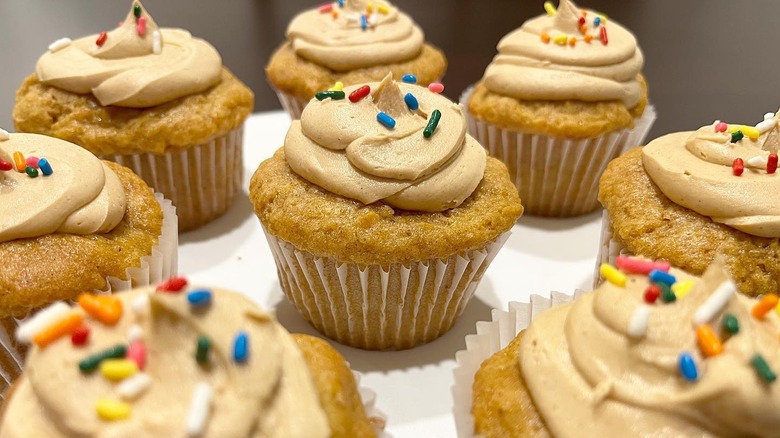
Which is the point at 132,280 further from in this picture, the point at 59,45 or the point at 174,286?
the point at 59,45

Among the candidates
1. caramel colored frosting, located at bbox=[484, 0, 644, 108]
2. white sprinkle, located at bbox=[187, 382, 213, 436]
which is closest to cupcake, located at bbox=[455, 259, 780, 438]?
white sprinkle, located at bbox=[187, 382, 213, 436]

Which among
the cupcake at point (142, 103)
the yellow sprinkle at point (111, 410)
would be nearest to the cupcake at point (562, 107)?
the cupcake at point (142, 103)

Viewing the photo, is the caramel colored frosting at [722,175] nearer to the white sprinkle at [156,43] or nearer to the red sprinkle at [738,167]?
the red sprinkle at [738,167]

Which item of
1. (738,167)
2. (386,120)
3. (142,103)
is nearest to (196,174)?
(142,103)

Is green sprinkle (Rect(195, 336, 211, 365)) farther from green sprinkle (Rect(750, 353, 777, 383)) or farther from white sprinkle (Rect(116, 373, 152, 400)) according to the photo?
green sprinkle (Rect(750, 353, 777, 383))

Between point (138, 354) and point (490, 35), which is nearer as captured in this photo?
point (138, 354)
